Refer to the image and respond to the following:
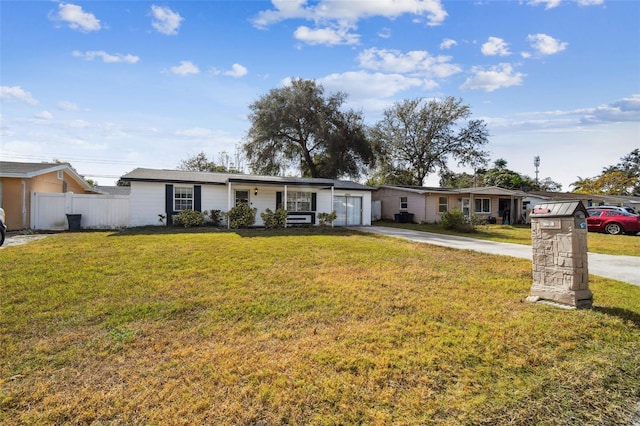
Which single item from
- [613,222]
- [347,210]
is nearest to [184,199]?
[347,210]

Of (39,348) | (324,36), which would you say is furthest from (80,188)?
(39,348)

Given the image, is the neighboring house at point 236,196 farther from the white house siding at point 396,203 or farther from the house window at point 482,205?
the house window at point 482,205

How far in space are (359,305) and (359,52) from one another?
11534 millimetres

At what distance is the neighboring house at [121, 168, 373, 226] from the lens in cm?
1509

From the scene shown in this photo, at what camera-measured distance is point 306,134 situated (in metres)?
28.5

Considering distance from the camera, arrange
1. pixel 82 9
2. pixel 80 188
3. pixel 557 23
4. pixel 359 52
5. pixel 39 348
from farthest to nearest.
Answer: pixel 80 188, pixel 359 52, pixel 557 23, pixel 82 9, pixel 39 348

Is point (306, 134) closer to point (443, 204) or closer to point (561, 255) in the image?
point (443, 204)

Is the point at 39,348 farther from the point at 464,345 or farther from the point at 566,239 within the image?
the point at 566,239

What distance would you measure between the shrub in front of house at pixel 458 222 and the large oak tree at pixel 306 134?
13.6 meters

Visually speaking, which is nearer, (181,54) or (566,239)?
(566,239)

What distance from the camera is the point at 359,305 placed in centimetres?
471

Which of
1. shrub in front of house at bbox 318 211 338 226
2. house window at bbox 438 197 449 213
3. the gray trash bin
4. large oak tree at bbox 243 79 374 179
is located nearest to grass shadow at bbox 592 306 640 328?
shrub in front of house at bbox 318 211 338 226

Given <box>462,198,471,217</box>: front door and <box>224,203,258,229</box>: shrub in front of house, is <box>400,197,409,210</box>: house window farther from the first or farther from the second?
<box>224,203,258,229</box>: shrub in front of house

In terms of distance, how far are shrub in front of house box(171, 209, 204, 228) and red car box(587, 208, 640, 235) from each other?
19.8 meters
